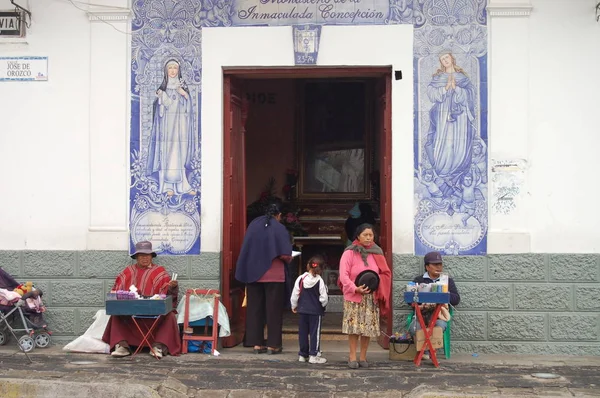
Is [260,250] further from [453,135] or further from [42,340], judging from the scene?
[42,340]

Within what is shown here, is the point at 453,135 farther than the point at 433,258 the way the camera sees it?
Yes

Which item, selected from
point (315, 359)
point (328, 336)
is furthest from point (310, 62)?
point (328, 336)

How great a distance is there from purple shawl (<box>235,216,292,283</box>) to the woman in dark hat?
102 centimetres

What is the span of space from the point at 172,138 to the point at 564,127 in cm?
→ 475

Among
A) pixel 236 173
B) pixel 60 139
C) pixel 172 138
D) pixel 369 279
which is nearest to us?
pixel 369 279

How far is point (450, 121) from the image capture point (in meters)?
9.91

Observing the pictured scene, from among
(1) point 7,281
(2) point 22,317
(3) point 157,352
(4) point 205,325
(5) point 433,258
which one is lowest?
(3) point 157,352

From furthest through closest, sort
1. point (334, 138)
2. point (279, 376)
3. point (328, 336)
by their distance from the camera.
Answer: point (334, 138) → point (328, 336) → point (279, 376)

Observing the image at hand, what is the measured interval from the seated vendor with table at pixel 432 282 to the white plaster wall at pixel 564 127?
1.18m

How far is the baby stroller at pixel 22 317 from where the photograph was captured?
32.0 feet

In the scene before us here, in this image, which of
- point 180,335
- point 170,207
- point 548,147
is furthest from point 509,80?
point 180,335

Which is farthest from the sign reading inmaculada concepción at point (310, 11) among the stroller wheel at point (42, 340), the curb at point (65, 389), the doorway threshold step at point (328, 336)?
the curb at point (65, 389)

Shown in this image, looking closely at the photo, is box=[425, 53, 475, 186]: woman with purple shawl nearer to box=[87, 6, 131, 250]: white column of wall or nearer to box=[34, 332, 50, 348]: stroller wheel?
box=[87, 6, 131, 250]: white column of wall

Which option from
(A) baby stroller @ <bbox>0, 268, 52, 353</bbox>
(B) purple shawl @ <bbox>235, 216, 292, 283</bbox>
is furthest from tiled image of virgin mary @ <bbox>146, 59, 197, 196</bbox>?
(A) baby stroller @ <bbox>0, 268, 52, 353</bbox>
